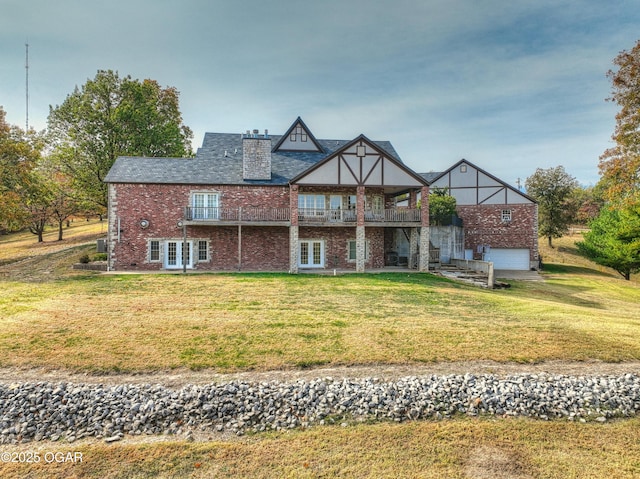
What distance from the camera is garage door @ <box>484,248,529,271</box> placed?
86.1 feet

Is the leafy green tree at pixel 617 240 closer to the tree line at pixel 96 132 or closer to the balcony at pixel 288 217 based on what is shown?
the balcony at pixel 288 217

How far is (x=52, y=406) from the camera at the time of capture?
5898mm

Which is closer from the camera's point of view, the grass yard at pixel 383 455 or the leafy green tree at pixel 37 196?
the grass yard at pixel 383 455

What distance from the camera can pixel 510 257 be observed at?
2642 centimetres

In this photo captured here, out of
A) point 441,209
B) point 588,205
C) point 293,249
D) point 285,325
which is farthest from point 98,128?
point 588,205

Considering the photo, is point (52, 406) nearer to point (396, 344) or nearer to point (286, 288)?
point (396, 344)

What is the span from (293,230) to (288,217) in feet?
3.14

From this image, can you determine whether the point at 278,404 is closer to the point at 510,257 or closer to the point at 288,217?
the point at 288,217

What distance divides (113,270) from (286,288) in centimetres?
1173

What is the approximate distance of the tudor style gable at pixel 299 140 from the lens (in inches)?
975

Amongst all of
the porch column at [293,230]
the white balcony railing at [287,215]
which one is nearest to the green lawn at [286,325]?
the porch column at [293,230]

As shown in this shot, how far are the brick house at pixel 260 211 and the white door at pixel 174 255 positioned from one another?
6 centimetres

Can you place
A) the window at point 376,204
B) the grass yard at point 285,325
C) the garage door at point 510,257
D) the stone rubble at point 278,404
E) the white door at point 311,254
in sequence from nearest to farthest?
the stone rubble at point 278,404, the grass yard at point 285,325, the white door at point 311,254, the window at point 376,204, the garage door at point 510,257

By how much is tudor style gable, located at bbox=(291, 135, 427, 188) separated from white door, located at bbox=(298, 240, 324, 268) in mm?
4160
